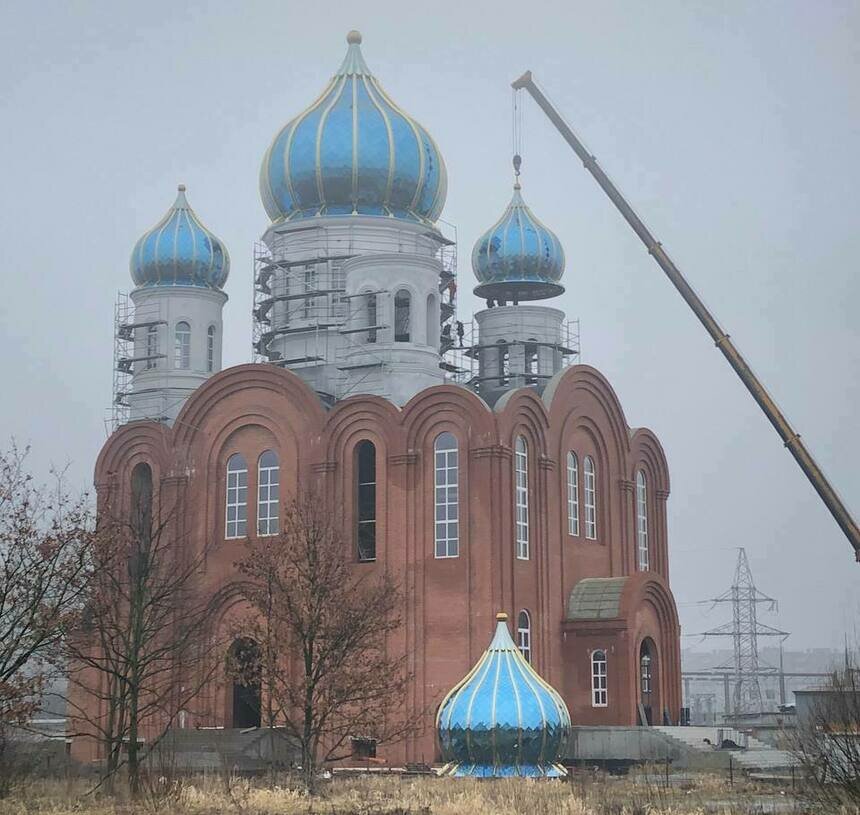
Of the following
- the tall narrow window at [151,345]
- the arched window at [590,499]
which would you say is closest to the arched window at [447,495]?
the arched window at [590,499]

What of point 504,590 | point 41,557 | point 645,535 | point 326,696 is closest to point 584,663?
point 504,590

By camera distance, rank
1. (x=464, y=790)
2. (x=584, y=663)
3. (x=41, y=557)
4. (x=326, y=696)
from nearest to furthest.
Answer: (x=41, y=557) < (x=464, y=790) < (x=326, y=696) < (x=584, y=663)

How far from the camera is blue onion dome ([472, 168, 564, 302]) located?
43.1 metres

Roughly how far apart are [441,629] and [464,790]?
11014 millimetres

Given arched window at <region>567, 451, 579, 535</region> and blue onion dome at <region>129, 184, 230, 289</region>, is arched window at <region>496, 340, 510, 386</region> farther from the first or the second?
blue onion dome at <region>129, 184, 230, 289</region>

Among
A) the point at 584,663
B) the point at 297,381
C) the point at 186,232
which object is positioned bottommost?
the point at 584,663

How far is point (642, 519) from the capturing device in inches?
1641

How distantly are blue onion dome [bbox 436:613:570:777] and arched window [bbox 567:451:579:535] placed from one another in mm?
9839

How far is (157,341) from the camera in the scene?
41.8 meters

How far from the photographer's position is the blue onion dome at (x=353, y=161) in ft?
130

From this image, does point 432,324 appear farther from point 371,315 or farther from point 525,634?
point 525,634

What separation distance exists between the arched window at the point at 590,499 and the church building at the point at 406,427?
0.23ft

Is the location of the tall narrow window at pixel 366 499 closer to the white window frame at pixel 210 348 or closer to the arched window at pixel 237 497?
the arched window at pixel 237 497

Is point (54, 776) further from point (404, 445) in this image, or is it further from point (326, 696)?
point (404, 445)
